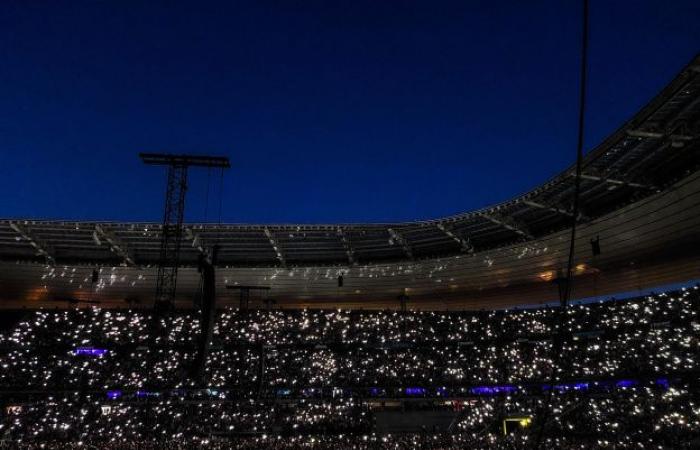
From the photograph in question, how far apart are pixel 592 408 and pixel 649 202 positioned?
12.8 metres

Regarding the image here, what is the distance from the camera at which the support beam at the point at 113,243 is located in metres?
29.7

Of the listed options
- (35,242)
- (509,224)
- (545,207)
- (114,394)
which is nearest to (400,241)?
(509,224)

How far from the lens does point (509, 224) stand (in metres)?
28.1

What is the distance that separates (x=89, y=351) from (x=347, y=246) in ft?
63.4

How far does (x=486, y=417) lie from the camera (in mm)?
31797

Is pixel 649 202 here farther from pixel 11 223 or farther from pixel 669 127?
pixel 11 223

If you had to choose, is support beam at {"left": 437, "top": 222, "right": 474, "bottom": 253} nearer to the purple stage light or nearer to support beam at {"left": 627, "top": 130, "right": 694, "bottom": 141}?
support beam at {"left": 627, "top": 130, "right": 694, "bottom": 141}

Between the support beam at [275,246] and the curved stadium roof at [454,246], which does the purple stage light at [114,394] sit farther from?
the support beam at [275,246]

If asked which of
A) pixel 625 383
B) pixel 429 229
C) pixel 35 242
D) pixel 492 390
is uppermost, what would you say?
pixel 429 229

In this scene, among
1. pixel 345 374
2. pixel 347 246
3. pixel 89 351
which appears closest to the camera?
pixel 347 246

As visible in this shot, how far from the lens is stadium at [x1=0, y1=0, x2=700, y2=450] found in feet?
84.2

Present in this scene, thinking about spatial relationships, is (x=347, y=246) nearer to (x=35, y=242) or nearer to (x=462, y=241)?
(x=462, y=241)

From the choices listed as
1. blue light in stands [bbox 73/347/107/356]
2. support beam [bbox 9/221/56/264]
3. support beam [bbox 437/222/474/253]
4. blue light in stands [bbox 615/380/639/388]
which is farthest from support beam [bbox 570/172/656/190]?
blue light in stands [bbox 73/347/107/356]

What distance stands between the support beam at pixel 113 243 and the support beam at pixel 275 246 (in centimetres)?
903
